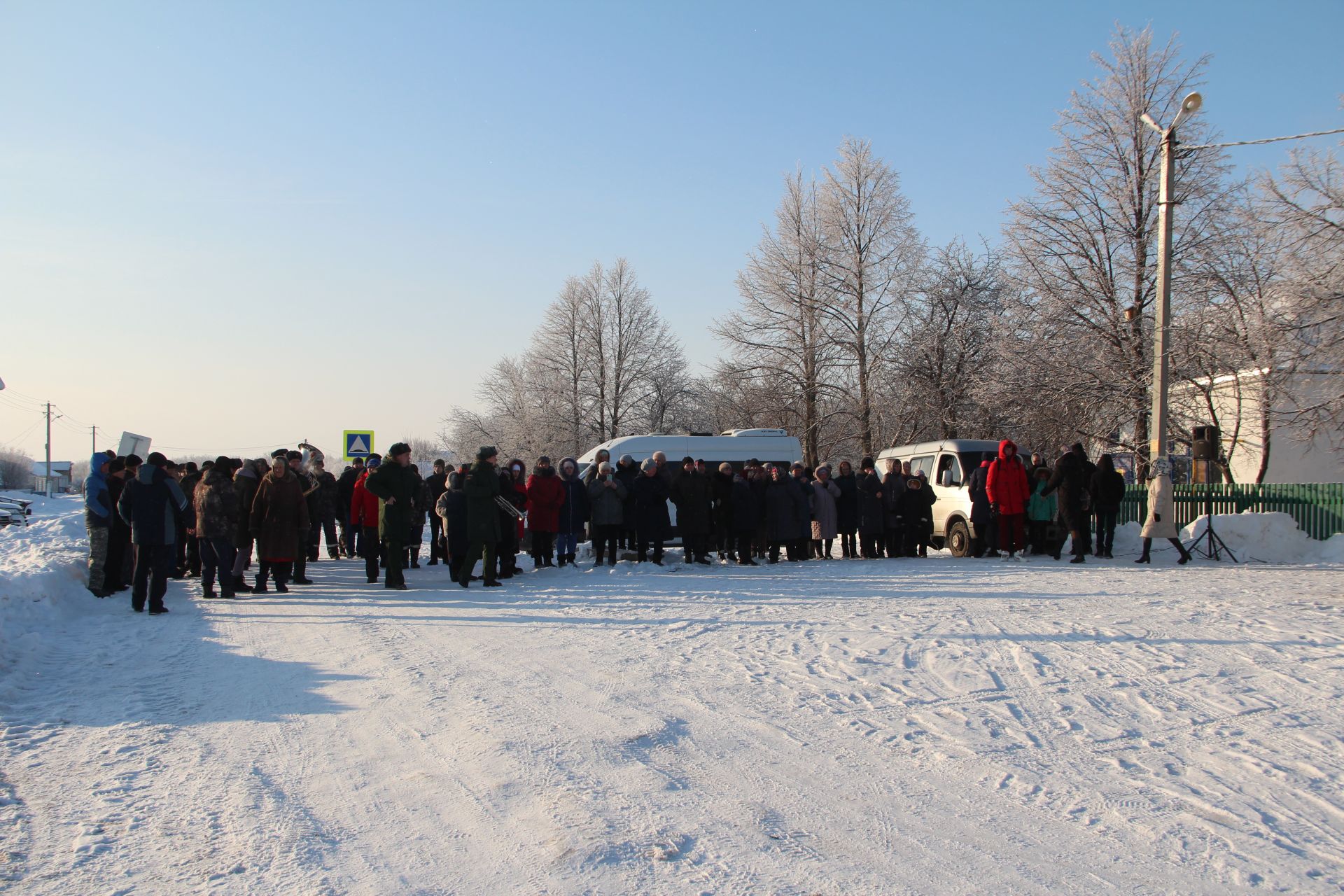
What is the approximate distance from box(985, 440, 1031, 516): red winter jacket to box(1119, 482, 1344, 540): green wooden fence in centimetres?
427

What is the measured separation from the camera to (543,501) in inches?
563

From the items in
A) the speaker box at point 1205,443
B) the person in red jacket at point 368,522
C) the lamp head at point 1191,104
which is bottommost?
the person in red jacket at point 368,522

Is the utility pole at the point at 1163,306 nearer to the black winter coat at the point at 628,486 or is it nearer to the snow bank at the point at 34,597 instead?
the black winter coat at the point at 628,486

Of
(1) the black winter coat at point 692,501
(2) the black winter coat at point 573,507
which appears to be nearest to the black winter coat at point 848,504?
(1) the black winter coat at point 692,501

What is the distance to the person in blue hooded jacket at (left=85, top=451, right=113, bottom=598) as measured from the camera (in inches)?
464

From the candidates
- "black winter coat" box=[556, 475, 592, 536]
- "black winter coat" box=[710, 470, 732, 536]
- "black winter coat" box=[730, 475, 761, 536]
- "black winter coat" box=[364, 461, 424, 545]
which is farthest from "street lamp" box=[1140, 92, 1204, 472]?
"black winter coat" box=[364, 461, 424, 545]

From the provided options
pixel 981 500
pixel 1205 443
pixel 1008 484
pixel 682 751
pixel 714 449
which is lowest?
pixel 682 751

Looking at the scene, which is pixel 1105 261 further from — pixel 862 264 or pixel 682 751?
pixel 682 751

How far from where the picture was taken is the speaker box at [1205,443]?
16.3m

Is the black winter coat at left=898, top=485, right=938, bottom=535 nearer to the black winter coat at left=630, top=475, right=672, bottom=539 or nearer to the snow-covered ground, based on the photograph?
the black winter coat at left=630, top=475, right=672, bottom=539

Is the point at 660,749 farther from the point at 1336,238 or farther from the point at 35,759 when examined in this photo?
the point at 1336,238

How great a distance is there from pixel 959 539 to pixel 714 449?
5336 mm

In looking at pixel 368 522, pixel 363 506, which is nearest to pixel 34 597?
pixel 368 522

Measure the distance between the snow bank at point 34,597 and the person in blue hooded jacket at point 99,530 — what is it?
21 cm
